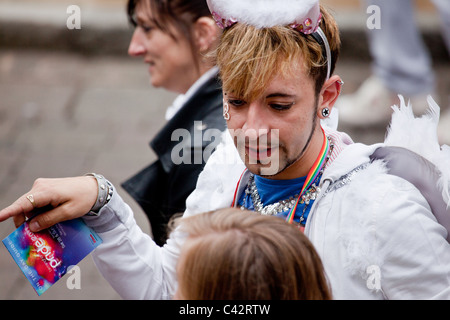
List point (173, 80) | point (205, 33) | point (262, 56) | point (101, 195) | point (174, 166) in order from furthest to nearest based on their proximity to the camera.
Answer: point (173, 80) < point (205, 33) < point (174, 166) < point (101, 195) < point (262, 56)

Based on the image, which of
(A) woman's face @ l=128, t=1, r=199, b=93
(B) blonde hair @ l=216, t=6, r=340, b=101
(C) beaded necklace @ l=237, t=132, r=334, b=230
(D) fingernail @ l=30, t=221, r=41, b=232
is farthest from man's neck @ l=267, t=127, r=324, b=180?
(A) woman's face @ l=128, t=1, r=199, b=93

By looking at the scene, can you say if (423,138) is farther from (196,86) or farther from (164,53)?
(164,53)

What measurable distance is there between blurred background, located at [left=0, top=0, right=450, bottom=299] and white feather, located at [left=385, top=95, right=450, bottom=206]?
7.31 feet

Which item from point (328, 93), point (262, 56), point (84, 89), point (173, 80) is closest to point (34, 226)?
point (262, 56)

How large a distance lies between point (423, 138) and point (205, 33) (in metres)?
1.16

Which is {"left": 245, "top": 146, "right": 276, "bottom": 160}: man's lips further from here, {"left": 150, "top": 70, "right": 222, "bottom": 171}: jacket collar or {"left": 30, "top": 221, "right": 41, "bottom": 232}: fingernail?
{"left": 150, "top": 70, "right": 222, "bottom": 171}: jacket collar

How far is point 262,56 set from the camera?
5.42 feet

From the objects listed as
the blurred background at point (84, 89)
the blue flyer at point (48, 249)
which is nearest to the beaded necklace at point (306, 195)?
the blue flyer at point (48, 249)

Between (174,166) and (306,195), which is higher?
(306,195)

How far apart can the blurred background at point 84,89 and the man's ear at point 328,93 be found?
2167 millimetres

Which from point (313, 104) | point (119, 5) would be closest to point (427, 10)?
point (119, 5)

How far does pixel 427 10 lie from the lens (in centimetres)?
546

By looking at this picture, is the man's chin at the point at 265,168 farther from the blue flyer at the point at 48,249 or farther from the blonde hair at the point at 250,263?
the blue flyer at the point at 48,249
